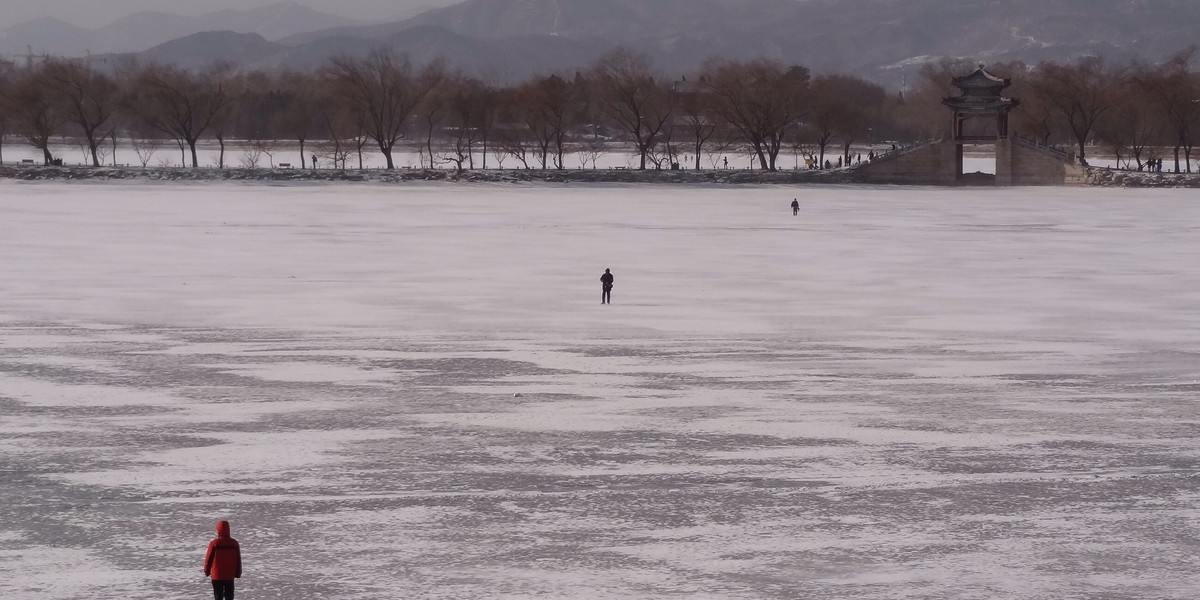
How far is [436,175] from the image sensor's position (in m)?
87.3

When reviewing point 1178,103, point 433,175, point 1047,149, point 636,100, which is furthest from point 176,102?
point 1178,103

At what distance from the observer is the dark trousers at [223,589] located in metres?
9.54

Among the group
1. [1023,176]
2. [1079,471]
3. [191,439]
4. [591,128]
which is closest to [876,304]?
[1079,471]

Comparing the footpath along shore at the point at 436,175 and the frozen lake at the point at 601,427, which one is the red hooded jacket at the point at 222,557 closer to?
the frozen lake at the point at 601,427

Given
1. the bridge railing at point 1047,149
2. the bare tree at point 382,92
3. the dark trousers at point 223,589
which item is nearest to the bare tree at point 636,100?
the bare tree at point 382,92

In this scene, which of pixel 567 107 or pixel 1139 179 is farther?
pixel 567 107

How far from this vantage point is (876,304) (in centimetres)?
2625

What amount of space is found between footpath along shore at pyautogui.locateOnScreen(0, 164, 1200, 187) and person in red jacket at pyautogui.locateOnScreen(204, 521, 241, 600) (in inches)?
2958

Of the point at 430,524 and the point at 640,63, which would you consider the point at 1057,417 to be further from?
the point at 640,63

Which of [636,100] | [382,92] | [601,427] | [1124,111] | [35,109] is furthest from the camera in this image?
[636,100]

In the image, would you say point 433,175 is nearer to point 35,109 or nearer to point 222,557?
point 35,109

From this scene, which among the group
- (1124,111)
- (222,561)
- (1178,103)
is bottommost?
(222,561)

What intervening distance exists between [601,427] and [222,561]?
6789 millimetres

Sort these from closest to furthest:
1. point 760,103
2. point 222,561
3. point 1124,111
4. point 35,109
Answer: point 222,561
point 760,103
point 35,109
point 1124,111
